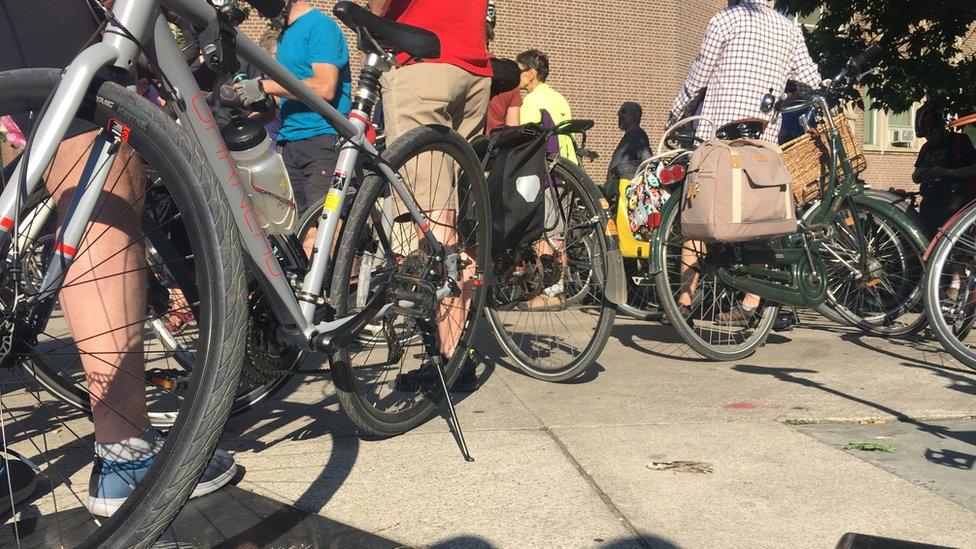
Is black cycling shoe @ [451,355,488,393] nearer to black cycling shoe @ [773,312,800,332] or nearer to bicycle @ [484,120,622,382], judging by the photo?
bicycle @ [484,120,622,382]

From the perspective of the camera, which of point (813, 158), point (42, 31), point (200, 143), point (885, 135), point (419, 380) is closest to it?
point (200, 143)

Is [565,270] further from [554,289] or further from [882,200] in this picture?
[882,200]

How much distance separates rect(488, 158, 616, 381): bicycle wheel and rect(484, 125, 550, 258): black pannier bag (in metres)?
0.16

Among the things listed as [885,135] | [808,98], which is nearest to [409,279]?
[808,98]

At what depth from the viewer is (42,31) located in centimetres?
200

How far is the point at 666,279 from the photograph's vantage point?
13.4ft

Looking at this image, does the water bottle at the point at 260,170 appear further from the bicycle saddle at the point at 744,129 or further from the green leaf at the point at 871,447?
the bicycle saddle at the point at 744,129

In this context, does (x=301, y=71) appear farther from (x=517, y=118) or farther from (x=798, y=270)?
(x=798, y=270)

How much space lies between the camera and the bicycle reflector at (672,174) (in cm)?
405

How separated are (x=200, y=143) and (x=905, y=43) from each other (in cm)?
734

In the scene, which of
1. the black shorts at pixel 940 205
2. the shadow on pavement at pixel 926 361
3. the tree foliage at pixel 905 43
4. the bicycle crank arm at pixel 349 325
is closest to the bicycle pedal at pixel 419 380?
the bicycle crank arm at pixel 349 325

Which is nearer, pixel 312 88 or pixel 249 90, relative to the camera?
pixel 249 90

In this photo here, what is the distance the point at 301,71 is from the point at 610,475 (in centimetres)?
281

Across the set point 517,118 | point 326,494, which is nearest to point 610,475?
point 326,494
